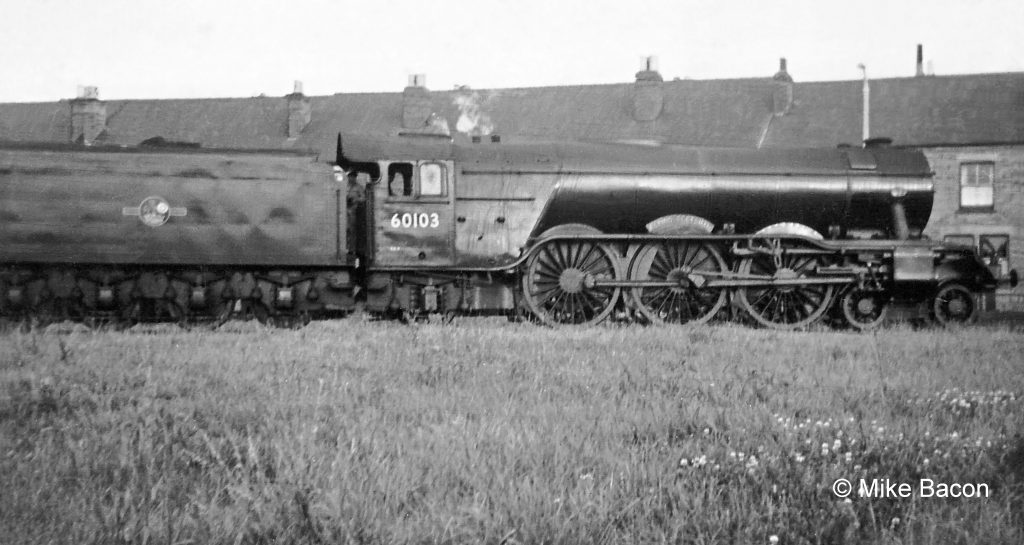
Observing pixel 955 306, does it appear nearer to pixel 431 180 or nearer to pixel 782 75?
pixel 431 180

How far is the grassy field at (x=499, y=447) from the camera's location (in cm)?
333

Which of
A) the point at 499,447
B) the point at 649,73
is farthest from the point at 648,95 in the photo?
the point at 499,447

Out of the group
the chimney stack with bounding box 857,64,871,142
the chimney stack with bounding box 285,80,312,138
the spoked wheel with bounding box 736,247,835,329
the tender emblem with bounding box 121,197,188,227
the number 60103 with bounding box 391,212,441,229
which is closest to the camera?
the tender emblem with bounding box 121,197,188,227

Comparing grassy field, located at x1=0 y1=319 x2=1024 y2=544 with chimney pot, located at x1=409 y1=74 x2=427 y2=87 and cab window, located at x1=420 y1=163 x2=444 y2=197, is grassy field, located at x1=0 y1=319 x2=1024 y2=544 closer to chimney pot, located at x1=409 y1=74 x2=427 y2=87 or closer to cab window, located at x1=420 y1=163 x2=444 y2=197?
cab window, located at x1=420 y1=163 x2=444 y2=197

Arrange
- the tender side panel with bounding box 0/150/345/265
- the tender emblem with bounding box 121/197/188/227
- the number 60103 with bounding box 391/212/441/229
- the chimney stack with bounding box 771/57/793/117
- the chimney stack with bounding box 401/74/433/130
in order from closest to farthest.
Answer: the tender side panel with bounding box 0/150/345/265 → the tender emblem with bounding box 121/197/188/227 → the number 60103 with bounding box 391/212/441/229 → the chimney stack with bounding box 771/57/793/117 → the chimney stack with bounding box 401/74/433/130

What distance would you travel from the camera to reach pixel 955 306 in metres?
12.3

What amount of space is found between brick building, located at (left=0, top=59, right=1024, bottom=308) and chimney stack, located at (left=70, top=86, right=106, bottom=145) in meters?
0.04

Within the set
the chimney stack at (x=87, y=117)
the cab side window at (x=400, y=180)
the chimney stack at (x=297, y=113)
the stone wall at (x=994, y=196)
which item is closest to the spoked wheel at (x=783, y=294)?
the cab side window at (x=400, y=180)

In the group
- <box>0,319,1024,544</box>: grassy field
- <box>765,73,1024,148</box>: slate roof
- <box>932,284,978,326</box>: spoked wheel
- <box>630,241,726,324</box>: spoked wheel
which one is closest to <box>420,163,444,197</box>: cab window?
<box>630,241,726,324</box>: spoked wheel

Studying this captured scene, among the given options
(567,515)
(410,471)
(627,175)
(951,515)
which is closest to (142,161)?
(627,175)

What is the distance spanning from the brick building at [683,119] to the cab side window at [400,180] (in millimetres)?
20002

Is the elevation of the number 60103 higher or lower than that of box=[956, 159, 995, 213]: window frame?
lower

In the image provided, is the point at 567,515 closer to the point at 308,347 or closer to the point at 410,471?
the point at 410,471

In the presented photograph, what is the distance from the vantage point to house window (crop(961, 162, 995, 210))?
1217 inches
